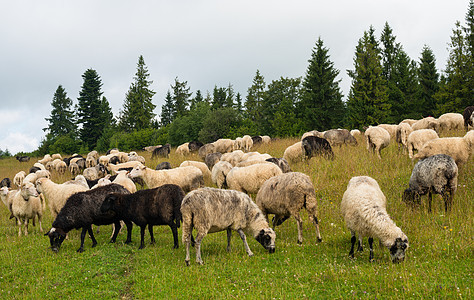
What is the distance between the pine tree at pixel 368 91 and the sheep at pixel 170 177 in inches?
1168

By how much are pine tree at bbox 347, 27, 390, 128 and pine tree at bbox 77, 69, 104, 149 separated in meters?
46.6

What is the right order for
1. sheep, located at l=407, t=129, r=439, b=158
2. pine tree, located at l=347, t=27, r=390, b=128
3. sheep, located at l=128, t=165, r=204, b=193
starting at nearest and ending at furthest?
sheep, located at l=407, t=129, r=439, b=158, sheep, located at l=128, t=165, r=204, b=193, pine tree, located at l=347, t=27, r=390, b=128

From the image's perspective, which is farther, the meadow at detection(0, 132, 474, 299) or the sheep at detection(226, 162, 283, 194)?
the sheep at detection(226, 162, 283, 194)

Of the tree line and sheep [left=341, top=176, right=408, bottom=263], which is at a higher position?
the tree line

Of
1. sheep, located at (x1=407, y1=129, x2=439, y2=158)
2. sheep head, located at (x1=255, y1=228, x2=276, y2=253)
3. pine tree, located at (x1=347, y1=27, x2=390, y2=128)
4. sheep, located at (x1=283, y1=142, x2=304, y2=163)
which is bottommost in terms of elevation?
sheep head, located at (x1=255, y1=228, x2=276, y2=253)

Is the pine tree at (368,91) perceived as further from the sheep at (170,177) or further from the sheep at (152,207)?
the sheep at (152,207)

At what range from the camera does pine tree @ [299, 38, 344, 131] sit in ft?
145

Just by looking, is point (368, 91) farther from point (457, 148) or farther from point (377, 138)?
point (457, 148)

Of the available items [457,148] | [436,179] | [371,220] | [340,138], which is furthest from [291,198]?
[340,138]

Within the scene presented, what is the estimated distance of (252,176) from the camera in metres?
11.9

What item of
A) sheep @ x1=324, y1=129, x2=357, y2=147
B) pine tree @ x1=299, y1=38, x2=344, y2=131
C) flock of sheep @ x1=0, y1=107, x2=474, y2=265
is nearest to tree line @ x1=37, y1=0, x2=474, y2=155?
pine tree @ x1=299, y1=38, x2=344, y2=131

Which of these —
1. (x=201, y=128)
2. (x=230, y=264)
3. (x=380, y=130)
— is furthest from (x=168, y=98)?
(x=230, y=264)

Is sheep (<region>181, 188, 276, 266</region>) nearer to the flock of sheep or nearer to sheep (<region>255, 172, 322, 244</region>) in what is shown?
the flock of sheep

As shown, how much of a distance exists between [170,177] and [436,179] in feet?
34.1
